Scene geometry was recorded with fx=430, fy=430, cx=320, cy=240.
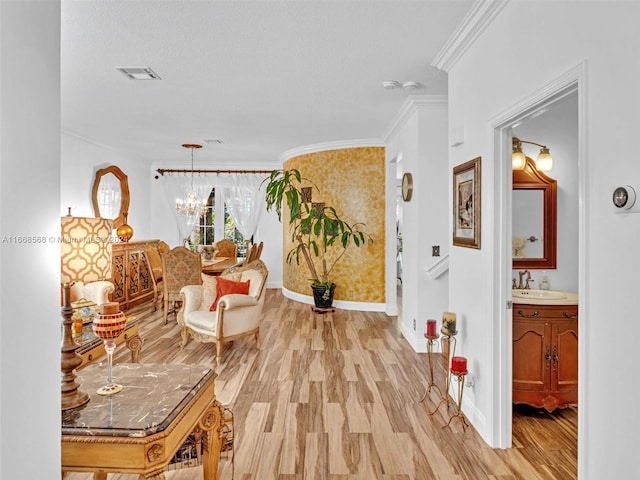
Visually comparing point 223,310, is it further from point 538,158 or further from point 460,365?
point 538,158

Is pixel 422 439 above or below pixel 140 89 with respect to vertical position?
below

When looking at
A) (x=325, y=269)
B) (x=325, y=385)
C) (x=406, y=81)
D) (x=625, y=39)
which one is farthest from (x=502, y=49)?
(x=325, y=269)

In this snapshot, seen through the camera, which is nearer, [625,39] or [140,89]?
[625,39]

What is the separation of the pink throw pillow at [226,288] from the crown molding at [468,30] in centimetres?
283

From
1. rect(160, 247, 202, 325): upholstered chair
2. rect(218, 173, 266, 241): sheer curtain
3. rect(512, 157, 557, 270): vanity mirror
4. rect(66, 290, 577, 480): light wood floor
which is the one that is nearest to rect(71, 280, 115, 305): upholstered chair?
rect(66, 290, 577, 480): light wood floor

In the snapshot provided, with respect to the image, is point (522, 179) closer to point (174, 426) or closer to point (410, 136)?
point (410, 136)

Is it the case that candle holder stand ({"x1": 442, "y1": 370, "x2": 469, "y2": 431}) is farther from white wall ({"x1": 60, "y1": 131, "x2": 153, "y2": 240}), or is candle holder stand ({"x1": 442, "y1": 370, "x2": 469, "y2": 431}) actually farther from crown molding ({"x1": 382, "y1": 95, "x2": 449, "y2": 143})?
white wall ({"x1": 60, "y1": 131, "x2": 153, "y2": 240})

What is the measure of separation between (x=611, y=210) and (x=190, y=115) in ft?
15.5

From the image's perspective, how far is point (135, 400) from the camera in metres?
1.74

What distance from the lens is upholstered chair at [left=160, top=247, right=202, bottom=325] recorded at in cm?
562

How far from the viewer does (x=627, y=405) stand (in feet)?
4.90

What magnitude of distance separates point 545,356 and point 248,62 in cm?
313

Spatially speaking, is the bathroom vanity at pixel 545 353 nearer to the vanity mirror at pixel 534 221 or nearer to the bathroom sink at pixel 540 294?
the bathroom sink at pixel 540 294

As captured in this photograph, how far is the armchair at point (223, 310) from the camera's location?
14.0ft
